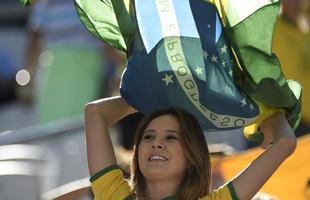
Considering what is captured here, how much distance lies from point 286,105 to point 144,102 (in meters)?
0.56

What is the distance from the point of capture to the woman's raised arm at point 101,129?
4.98m

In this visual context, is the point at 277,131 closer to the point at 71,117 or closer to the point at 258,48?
the point at 258,48

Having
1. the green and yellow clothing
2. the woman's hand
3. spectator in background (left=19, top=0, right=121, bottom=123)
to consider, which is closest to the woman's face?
the green and yellow clothing

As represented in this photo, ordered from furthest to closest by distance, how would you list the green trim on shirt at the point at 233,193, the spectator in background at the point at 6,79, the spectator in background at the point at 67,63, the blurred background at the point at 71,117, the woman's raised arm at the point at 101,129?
the spectator in background at the point at 6,79, the spectator in background at the point at 67,63, the blurred background at the point at 71,117, the woman's raised arm at the point at 101,129, the green trim on shirt at the point at 233,193

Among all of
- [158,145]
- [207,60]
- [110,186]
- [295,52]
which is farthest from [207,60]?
[295,52]

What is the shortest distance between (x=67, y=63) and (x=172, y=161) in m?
4.03

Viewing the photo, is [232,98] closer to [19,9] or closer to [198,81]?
[198,81]

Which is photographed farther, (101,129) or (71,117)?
(71,117)

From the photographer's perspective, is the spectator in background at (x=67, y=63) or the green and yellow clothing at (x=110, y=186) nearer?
the green and yellow clothing at (x=110, y=186)

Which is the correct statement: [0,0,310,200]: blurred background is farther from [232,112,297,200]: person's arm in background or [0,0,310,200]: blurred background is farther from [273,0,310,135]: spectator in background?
[232,112,297,200]: person's arm in background

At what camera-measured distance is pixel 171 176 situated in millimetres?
4875

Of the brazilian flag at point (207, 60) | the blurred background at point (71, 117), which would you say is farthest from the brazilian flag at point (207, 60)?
the blurred background at point (71, 117)

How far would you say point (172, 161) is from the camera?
487cm

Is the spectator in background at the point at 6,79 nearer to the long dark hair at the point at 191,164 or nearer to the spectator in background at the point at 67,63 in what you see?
the spectator in background at the point at 67,63
